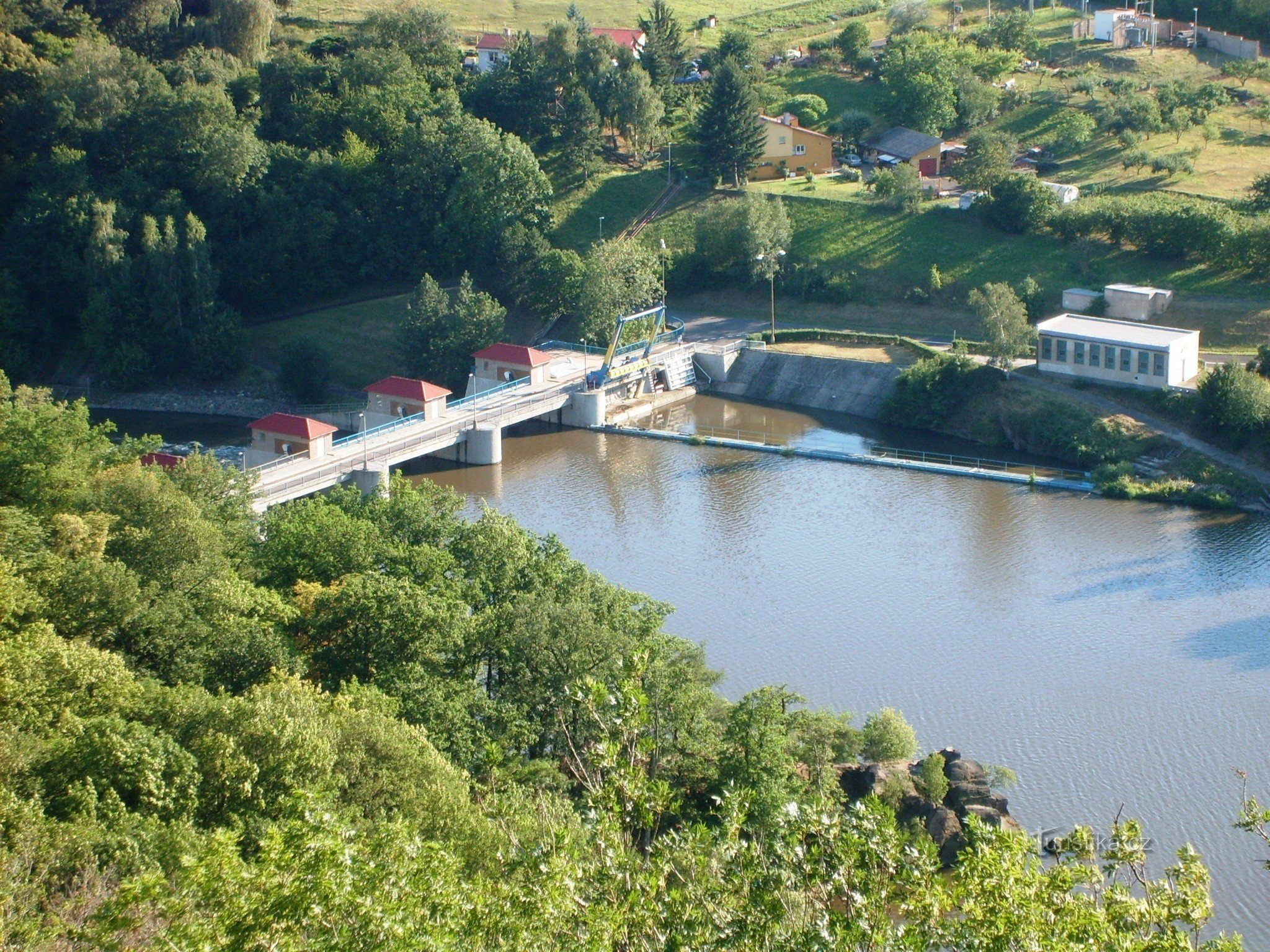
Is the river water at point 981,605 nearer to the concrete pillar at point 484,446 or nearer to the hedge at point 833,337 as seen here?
the concrete pillar at point 484,446

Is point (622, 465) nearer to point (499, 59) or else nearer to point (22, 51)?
point (499, 59)

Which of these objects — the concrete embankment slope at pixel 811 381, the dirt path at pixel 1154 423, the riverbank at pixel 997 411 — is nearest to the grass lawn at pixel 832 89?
the concrete embankment slope at pixel 811 381

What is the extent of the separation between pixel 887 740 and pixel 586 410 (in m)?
20.4

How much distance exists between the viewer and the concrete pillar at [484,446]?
3497 cm

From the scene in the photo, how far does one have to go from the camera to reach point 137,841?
11.9 meters

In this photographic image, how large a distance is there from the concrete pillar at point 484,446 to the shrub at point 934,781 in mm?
18433

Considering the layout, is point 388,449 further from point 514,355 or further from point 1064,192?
point 1064,192

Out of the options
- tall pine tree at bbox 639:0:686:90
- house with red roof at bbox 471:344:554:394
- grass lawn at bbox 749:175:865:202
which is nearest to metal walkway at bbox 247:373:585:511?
house with red roof at bbox 471:344:554:394

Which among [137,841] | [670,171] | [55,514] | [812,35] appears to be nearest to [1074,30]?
[812,35]

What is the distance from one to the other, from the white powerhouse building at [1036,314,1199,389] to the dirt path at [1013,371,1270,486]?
0.64 m

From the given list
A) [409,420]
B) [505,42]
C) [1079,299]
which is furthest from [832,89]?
[409,420]

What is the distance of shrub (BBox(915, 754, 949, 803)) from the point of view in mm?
18188

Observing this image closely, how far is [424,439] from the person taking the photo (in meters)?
34.2

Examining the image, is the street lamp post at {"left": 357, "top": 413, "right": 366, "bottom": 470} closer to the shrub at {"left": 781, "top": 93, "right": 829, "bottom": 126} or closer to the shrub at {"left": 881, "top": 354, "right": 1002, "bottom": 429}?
the shrub at {"left": 881, "top": 354, "right": 1002, "bottom": 429}
